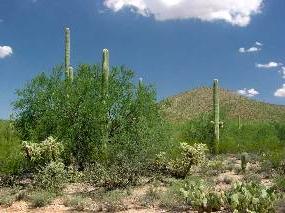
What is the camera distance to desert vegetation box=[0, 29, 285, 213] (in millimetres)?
13945

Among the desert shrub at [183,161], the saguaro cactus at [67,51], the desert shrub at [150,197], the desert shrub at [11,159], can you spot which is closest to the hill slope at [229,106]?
the saguaro cactus at [67,51]

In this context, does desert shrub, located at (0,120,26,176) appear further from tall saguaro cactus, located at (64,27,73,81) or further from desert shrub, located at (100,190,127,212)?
desert shrub, located at (100,190,127,212)

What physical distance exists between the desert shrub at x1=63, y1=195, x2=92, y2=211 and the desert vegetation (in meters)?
0.03

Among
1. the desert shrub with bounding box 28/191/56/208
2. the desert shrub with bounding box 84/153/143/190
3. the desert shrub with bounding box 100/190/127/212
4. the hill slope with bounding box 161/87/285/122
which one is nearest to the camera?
the desert shrub with bounding box 100/190/127/212

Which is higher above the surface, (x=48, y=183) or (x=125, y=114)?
(x=125, y=114)

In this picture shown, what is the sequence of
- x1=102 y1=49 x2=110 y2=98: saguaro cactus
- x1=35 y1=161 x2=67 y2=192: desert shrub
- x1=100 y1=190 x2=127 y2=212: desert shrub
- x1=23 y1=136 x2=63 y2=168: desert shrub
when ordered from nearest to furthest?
x1=100 y1=190 x2=127 y2=212: desert shrub → x1=35 y1=161 x2=67 y2=192: desert shrub → x1=23 y1=136 x2=63 y2=168: desert shrub → x1=102 y1=49 x2=110 y2=98: saguaro cactus

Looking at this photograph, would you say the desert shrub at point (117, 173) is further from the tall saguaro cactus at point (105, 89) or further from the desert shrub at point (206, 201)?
the desert shrub at point (206, 201)

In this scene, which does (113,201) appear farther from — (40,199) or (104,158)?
(104,158)

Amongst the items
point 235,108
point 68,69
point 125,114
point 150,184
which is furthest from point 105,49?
point 235,108

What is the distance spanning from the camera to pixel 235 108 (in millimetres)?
72188

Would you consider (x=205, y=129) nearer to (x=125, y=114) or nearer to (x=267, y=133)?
(x=267, y=133)

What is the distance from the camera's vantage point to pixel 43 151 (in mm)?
16797

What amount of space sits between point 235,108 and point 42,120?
55781mm

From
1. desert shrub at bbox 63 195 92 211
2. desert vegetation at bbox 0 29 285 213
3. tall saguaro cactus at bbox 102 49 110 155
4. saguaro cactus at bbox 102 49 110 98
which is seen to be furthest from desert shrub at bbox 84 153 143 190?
saguaro cactus at bbox 102 49 110 98
